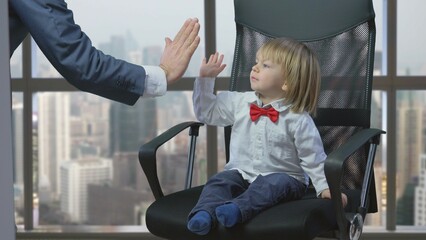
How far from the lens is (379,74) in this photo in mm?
3217

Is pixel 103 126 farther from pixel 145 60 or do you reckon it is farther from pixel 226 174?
pixel 226 174

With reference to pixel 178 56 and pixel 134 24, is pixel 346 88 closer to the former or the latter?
pixel 178 56

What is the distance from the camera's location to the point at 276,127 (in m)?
1.96

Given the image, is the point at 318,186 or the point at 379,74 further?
the point at 379,74

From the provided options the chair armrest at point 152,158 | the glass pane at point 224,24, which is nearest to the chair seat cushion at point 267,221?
the chair armrest at point 152,158

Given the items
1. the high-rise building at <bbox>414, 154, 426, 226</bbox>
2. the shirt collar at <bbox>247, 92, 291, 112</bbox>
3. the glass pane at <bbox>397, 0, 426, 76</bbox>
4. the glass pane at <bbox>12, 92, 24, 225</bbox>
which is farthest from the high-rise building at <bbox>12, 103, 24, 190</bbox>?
the high-rise building at <bbox>414, 154, 426, 226</bbox>

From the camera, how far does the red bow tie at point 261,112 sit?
196 centimetres

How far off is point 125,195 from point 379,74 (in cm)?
144

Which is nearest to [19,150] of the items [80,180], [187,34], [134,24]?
[80,180]

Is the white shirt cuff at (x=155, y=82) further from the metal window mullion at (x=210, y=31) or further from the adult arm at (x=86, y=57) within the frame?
the metal window mullion at (x=210, y=31)

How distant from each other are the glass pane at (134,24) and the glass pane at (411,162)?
107cm

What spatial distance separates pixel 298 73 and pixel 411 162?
5.12ft

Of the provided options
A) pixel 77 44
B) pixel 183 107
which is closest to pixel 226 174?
pixel 77 44

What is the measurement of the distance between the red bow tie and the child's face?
6 cm
